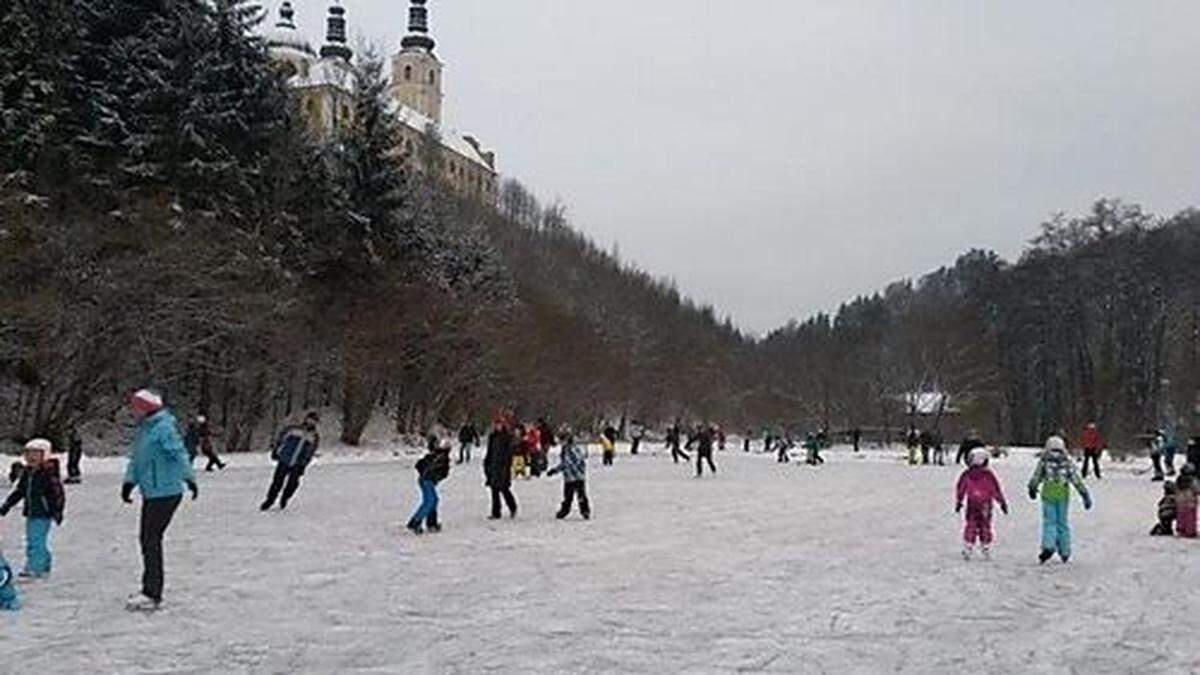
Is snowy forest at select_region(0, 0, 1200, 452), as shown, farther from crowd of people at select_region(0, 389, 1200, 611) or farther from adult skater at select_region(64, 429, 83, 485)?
crowd of people at select_region(0, 389, 1200, 611)

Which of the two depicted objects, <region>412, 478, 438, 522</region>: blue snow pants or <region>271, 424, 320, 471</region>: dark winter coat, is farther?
<region>271, 424, 320, 471</region>: dark winter coat

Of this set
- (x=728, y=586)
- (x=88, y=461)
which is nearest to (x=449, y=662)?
(x=728, y=586)

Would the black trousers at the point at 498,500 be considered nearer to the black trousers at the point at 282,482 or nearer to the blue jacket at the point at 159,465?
the black trousers at the point at 282,482

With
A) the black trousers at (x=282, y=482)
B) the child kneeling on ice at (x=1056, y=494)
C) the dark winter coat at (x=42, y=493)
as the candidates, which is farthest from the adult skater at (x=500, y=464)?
the dark winter coat at (x=42, y=493)

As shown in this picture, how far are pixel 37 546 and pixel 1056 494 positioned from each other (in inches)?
431

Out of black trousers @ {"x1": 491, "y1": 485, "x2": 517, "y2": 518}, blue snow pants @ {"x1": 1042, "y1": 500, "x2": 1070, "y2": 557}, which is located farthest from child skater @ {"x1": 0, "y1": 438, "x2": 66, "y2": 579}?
blue snow pants @ {"x1": 1042, "y1": 500, "x2": 1070, "y2": 557}

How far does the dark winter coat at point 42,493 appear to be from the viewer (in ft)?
37.1

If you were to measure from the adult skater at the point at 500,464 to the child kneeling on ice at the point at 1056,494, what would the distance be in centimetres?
785

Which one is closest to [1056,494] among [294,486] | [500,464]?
[500,464]

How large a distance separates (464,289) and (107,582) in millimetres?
43390

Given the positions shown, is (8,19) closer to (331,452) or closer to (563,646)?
(331,452)

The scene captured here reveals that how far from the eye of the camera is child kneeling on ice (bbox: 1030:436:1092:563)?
14.5m

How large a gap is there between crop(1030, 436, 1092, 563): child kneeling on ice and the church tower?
128 metres

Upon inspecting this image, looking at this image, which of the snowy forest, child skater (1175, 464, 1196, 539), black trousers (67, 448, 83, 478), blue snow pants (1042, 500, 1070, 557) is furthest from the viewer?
the snowy forest
